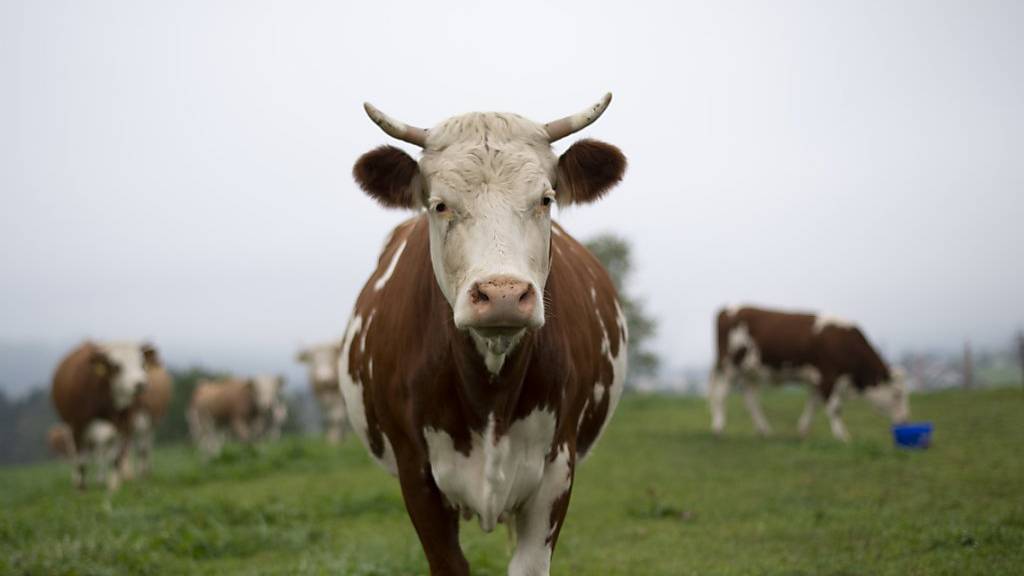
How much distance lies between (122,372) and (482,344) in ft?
36.9

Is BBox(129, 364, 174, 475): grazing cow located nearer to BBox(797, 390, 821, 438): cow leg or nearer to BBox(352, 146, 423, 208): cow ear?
BBox(352, 146, 423, 208): cow ear

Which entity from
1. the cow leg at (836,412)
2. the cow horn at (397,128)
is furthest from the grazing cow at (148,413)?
the cow leg at (836,412)

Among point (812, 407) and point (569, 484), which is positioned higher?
point (569, 484)

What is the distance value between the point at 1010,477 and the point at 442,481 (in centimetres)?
747

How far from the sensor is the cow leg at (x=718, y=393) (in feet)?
52.2

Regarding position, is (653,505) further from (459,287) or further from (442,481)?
(459,287)

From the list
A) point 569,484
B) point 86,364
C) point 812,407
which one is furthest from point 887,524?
point 86,364

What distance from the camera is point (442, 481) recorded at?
3.62 m

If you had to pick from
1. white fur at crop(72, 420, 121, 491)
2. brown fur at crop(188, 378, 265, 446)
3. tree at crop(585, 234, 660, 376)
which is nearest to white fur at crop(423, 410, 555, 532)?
white fur at crop(72, 420, 121, 491)

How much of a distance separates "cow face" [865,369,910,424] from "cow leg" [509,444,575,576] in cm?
1345

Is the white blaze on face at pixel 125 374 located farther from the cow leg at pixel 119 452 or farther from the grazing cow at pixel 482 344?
the grazing cow at pixel 482 344

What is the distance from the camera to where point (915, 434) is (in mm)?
11477

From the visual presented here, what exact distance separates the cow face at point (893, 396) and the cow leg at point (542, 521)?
13452 mm

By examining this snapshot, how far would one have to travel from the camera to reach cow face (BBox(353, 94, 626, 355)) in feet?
9.13
